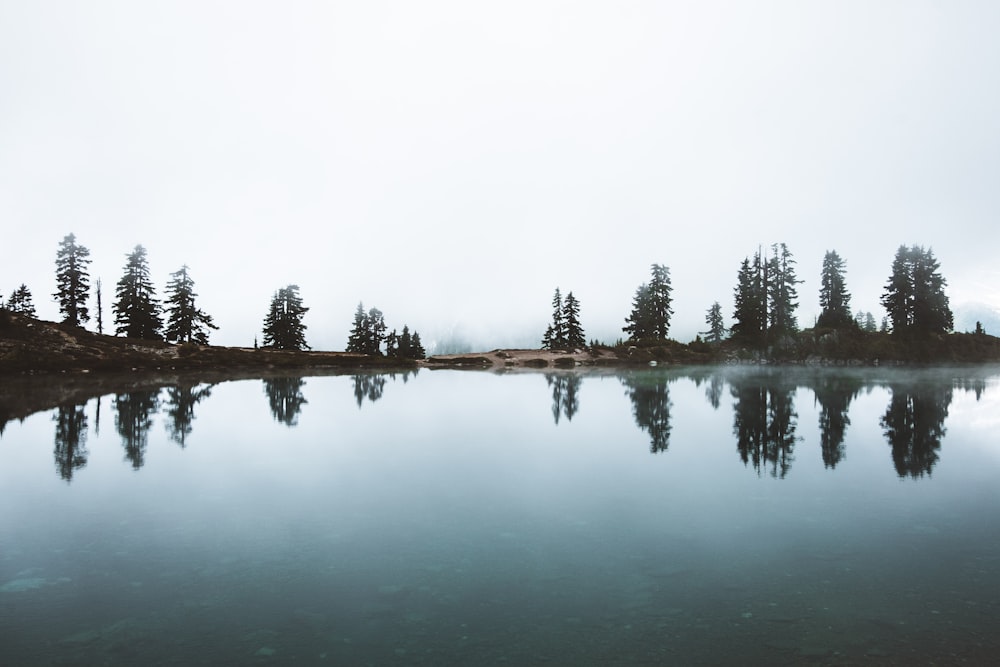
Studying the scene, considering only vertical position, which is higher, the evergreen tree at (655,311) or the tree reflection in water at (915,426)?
the evergreen tree at (655,311)

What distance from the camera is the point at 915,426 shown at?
23.6 m

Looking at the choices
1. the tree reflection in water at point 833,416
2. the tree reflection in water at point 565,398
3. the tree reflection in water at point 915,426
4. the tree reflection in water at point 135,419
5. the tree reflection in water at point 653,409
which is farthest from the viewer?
the tree reflection in water at point 565,398

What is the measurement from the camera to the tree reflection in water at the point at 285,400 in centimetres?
2753

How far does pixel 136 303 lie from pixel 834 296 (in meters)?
119

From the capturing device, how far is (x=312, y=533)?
1050cm

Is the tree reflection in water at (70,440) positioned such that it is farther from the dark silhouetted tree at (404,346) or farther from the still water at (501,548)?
the dark silhouetted tree at (404,346)

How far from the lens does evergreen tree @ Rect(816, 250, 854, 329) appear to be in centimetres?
9069

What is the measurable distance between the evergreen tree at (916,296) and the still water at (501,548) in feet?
263

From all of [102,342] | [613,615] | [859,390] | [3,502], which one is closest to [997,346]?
[859,390]

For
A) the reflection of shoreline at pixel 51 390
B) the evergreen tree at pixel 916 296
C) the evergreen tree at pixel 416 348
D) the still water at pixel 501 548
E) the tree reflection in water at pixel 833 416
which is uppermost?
the evergreen tree at pixel 916 296

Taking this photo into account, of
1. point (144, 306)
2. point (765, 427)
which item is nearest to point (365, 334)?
point (144, 306)

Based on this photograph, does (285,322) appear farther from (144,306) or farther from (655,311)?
(655,311)

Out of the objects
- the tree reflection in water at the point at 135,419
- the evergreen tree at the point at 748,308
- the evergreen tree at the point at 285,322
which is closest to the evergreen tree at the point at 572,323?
the evergreen tree at the point at 748,308

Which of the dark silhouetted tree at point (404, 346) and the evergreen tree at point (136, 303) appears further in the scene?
the dark silhouetted tree at point (404, 346)
